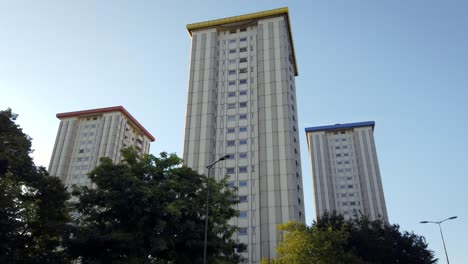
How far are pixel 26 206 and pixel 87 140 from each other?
254 feet

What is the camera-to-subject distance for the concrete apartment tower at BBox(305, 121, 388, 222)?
9694 cm

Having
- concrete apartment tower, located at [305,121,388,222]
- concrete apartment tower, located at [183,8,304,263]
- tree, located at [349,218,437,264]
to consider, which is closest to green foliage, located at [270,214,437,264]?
tree, located at [349,218,437,264]

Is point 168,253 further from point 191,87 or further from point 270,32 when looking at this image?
point 270,32

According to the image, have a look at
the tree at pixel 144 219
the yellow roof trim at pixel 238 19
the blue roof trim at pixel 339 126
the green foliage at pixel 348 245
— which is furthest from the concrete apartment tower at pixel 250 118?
the blue roof trim at pixel 339 126

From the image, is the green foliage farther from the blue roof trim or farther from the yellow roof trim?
the blue roof trim

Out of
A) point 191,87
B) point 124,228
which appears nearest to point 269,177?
point 191,87

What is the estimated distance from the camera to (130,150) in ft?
90.8

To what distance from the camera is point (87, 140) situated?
319ft

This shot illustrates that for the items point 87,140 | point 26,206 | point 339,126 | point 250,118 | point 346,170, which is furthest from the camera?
point 339,126

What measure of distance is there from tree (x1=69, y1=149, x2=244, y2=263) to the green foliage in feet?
23.3

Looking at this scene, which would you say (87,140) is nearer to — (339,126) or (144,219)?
(339,126)

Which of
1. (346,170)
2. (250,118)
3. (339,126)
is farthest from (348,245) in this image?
(339,126)

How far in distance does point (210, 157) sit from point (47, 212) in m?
32.7

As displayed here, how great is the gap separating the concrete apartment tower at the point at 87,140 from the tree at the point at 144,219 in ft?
223
